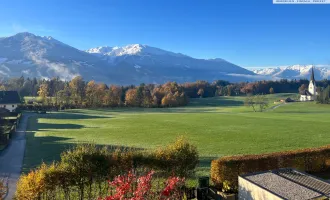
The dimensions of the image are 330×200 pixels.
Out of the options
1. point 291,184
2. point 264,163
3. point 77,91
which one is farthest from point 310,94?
point 291,184

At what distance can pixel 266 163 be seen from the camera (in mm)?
18125

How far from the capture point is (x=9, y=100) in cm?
9662

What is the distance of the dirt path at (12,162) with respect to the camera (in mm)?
20219

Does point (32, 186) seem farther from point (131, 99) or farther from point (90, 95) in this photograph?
point (131, 99)

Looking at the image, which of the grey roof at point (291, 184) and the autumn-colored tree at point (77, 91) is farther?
the autumn-colored tree at point (77, 91)

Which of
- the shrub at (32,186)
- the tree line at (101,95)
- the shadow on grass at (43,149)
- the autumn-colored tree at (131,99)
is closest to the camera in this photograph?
the shrub at (32,186)

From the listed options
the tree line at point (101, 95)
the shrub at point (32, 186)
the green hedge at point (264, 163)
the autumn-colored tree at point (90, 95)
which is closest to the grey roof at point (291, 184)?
the green hedge at point (264, 163)

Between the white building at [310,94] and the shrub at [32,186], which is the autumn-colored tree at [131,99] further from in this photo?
the shrub at [32,186]

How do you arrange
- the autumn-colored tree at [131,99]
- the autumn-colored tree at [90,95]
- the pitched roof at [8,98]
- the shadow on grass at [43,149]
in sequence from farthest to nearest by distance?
the autumn-colored tree at [131,99]
the autumn-colored tree at [90,95]
the pitched roof at [8,98]
the shadow on grass at [43,149]

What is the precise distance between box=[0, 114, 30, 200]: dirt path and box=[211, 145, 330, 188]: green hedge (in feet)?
41.6

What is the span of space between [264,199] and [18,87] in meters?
172

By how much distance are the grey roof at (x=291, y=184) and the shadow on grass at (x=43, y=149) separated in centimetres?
1414

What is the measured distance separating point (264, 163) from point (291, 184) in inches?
223

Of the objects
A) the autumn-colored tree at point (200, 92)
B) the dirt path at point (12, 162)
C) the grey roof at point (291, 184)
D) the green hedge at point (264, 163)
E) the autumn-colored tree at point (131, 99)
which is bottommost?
the dirt path at point (12, 162)
